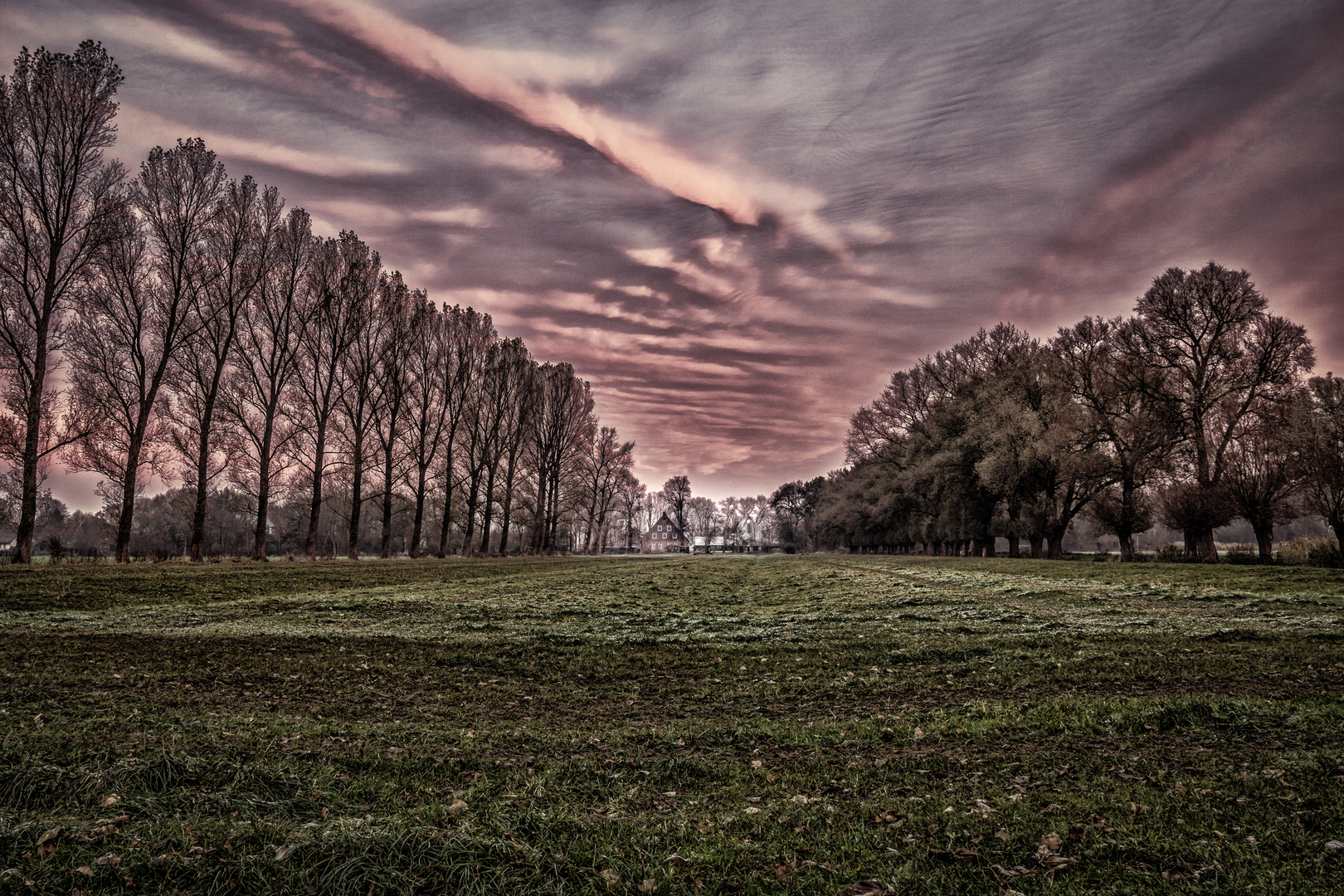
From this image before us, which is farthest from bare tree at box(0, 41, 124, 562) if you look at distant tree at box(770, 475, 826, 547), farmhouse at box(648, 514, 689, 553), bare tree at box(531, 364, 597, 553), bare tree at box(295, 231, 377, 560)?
farmhouse at box(648, 514, 689, 553)

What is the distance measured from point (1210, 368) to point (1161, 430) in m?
4.55

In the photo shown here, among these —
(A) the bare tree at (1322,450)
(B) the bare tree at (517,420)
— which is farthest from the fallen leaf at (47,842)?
(B) the bare tree at (517,420)

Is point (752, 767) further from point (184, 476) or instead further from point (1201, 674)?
point (184, 476)

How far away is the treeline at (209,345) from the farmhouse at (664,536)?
416 ft

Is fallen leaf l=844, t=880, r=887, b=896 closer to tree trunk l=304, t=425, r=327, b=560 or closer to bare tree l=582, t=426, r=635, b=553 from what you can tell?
tree trunk l=304, t=425, r=327, b=560

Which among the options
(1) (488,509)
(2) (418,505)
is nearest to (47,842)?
(2) (418,505)

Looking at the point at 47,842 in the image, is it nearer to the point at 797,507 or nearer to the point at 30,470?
the point at 30,470

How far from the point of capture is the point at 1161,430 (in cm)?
3884

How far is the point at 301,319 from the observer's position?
131ft

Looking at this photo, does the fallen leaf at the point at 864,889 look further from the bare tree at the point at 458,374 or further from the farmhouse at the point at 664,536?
the farmhouse at the point at 664,536

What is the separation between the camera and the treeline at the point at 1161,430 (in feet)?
113

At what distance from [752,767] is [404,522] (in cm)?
10082

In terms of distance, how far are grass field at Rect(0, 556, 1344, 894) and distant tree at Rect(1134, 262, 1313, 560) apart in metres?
28.2

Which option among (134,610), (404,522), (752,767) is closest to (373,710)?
(752,767)
